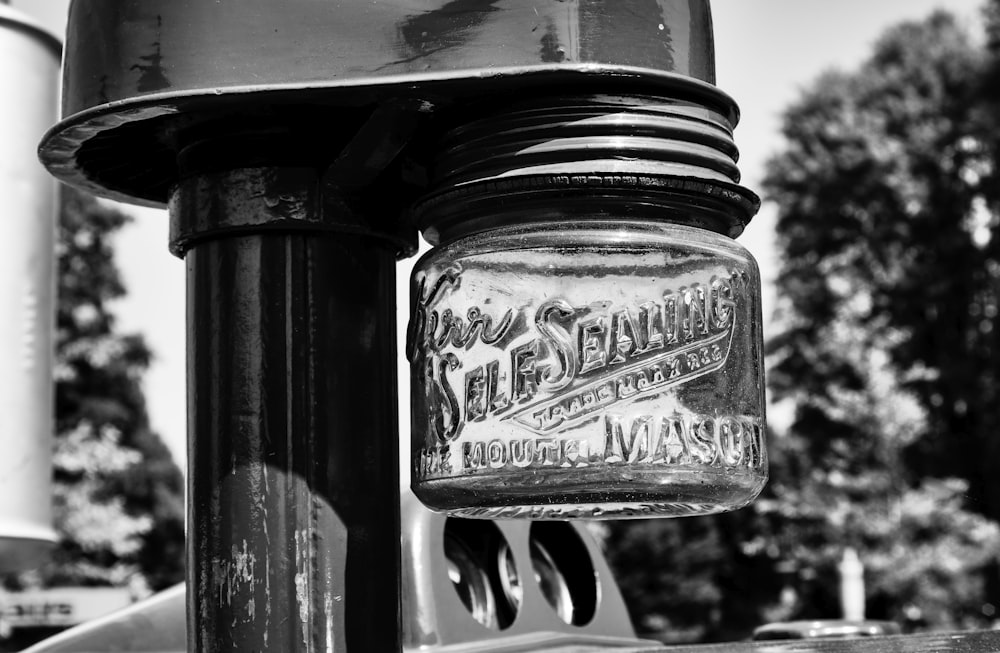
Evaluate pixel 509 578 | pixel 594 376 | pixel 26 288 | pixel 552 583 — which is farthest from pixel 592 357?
pixel 26 288

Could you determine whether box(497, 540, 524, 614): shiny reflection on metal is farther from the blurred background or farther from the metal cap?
the blurred background

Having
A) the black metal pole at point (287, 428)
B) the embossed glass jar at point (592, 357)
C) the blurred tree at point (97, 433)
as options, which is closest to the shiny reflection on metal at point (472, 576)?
the black metal pole at point (287, 428)

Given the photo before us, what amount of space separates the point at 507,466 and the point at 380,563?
230 mm

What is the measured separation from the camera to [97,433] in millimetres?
25797

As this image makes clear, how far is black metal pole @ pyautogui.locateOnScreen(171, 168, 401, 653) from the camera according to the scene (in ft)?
4.25

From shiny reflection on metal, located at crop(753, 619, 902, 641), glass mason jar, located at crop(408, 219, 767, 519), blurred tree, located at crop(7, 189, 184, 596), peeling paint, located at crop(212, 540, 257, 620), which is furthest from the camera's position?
blurred tree, located at crop(7, 189, 184, 596)

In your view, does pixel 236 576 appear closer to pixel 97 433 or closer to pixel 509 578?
pixel 509 578

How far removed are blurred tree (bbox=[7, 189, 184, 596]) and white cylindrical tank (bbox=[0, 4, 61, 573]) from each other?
2153 centimetres

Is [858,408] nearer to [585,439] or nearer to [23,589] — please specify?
[23,589]

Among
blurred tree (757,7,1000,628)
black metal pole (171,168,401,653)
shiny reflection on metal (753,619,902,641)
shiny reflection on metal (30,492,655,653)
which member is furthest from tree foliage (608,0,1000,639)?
black metal pole (171,168,401,653)

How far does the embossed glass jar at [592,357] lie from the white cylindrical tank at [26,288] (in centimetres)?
186

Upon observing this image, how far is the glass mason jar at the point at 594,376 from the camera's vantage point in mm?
1155

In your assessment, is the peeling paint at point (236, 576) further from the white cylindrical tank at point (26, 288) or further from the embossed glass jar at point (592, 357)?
the white cylindrical tank at point (26, 288)

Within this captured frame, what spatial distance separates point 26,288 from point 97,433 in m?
23.6
